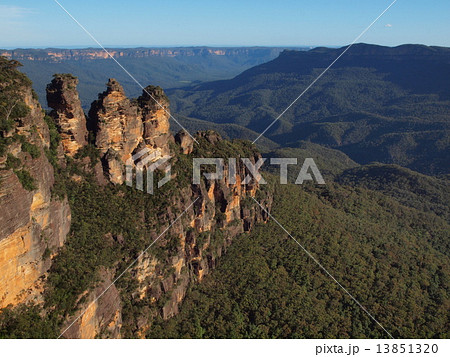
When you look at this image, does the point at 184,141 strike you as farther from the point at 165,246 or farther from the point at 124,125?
the point at 165,246

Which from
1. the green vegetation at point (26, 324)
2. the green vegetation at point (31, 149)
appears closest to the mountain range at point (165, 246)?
the green vegetation at point (26, 324)

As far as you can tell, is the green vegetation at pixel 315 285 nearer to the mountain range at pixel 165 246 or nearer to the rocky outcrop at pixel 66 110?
the mountain range at pixel 165 246

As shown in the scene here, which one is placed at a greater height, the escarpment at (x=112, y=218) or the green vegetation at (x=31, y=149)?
the green vegetation at (x=31, y=149)

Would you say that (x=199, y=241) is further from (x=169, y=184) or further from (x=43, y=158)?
(x=43, y=158)

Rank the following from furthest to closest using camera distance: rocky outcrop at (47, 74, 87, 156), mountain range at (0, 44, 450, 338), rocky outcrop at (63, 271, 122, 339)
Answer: rocky outcrop at (47, 74, 87, 156) < rocky outcrop at (63, 271, 122, 339) < mountain range at (0, 44, 450, 338)

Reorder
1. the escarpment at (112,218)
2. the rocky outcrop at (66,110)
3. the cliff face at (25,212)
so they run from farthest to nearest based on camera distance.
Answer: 1. the rocky outcrop at (66,110)
2. the escarpment at (112,218)
3. the cliff face at (25,212)

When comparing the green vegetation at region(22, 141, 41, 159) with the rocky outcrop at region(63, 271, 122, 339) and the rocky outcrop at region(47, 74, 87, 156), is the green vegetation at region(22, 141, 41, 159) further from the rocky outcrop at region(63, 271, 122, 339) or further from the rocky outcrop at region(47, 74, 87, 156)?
the rocky outcrop at region(63, 271, 122, 339)

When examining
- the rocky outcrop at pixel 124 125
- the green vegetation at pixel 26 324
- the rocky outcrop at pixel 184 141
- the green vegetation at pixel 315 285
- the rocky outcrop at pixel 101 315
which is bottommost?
the green vegetation at pixel 315 285

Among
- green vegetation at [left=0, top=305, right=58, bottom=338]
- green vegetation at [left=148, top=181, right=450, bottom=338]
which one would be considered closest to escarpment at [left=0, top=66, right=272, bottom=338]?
green vegetation at [left=0, top=305, right=58, bottom=338]
